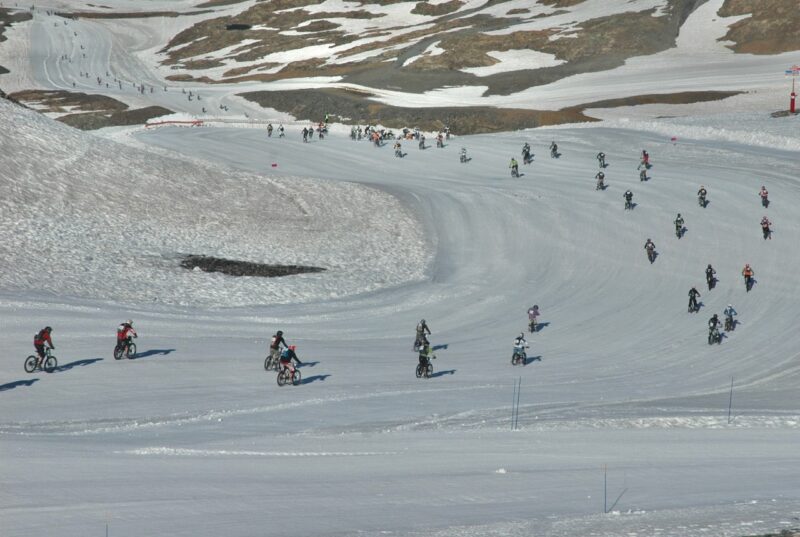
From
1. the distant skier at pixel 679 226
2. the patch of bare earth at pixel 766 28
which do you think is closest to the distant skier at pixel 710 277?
the distant skier at pixel 679 226

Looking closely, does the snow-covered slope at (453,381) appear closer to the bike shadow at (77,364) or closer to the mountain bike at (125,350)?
the bike shadow at (77,364)

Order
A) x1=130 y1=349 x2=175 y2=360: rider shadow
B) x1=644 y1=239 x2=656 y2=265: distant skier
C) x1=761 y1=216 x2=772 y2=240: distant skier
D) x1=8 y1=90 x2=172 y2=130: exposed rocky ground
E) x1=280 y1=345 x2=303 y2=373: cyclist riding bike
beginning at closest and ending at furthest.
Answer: x1=280 y1=345 x2=303 y2=373: cyclist riding bike < x1=130 y1=349 x2=175 y2=360: rider shadow < x1=644 y1=239 x2=656 y2=265: distant skier < x1=761 y1=216 x2=772 y2=240: distant skier < x1=8 y1=90 x2=172 y2=130: exposed rocky ground

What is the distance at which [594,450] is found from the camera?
20.3 meters

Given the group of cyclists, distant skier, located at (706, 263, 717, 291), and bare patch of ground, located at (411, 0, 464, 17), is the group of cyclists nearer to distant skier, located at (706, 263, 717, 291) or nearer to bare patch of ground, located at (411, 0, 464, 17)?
distant skier, located at (706, 263, 717, 291)

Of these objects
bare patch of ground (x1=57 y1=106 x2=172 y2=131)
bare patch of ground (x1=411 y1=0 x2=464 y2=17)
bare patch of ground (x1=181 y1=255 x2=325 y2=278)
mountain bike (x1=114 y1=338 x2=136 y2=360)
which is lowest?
mountain bike (x1=114 y1=338 x2=136 y2=360)

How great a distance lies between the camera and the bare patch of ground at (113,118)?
313ft

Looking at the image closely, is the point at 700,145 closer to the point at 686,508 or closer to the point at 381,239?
the point at 381,239

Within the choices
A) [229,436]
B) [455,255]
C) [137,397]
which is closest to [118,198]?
[455,255]

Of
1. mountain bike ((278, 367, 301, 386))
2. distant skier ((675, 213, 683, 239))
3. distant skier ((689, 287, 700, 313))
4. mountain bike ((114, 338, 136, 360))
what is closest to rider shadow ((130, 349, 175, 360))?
mountain bike ((114, 338, 136, 360))

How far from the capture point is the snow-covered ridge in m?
42.6

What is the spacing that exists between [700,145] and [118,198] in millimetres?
43134

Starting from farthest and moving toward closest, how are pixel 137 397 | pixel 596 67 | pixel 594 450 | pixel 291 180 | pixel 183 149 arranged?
pixel 596 67 → pixel 183 149 → pixel 291 180 → pixel 137 397 → pixel 594 450

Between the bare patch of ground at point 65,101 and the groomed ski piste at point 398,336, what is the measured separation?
4136cm

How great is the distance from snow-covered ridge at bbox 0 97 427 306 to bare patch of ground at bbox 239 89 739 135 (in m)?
33.3
